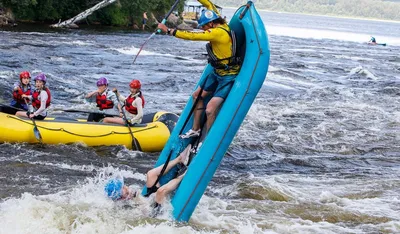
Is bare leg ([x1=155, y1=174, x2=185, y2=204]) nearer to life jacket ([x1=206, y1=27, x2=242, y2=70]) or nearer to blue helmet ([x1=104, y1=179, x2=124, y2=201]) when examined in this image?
blue helmet ([x1=104, y1=179, x2=124, y2=201])

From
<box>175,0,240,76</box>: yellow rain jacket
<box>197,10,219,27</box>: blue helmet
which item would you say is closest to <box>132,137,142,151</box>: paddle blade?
<box>175,0,240,76</box>: yellow rain jacket

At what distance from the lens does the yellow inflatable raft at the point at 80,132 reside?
10836mm

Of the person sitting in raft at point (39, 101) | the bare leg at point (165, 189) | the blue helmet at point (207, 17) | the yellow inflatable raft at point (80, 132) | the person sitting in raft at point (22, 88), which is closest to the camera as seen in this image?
the blue helmet at point (207, 17)

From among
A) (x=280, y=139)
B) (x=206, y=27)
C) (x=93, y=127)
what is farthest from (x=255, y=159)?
(x=206, y=27)

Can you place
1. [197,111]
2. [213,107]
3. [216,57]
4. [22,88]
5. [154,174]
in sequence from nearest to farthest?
[216,57], [213,107], [154,174], [197,111], [22,88]

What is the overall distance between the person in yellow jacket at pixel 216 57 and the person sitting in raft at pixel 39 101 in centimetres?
433

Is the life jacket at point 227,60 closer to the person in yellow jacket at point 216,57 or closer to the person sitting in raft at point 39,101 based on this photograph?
the person in yellow jacket at point 216,57

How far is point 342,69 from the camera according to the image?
3164 centimetres

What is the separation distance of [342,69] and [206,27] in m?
25.6

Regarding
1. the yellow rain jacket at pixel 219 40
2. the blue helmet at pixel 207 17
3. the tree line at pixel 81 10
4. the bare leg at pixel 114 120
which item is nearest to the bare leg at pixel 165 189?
the yellow rain jacket at pixel 219 40

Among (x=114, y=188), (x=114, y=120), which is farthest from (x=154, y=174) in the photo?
(x=114, y=120)

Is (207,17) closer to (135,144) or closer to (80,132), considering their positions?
(135,144)

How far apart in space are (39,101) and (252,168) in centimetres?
410

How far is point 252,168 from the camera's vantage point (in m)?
11.0
